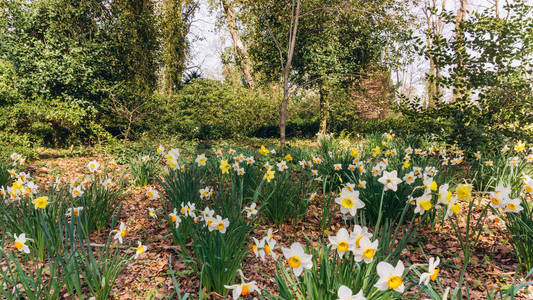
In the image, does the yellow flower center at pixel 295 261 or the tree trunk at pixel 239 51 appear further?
the tree trunk at pixel 239 51

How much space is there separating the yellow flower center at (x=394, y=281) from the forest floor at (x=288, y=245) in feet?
2.07

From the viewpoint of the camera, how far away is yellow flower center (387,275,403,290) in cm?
93

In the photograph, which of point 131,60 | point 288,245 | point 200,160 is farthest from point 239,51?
point 288,245

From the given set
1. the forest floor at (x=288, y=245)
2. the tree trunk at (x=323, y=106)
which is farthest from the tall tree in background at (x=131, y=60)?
the tree trunk at (x=323, y=106)

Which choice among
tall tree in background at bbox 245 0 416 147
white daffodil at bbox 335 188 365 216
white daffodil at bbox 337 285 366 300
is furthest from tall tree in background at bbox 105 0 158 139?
white daffodil at bbox 337 285 366 300

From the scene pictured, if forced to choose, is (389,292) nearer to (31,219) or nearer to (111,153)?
(31,219)

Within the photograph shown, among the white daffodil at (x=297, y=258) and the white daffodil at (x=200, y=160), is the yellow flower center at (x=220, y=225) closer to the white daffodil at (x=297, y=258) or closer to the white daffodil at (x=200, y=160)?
the white daffodil at (x=297, y=258)

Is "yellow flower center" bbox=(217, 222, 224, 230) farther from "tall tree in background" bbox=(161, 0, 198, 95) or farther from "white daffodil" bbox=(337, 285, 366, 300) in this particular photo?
"tall tree in background" bbox=(161, 0, 198, 95)

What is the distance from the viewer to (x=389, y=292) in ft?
3.99

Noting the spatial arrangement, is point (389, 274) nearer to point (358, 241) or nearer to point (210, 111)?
point (358, 241)

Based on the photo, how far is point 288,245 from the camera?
8.11ft

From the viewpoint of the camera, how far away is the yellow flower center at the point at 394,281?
0.93m

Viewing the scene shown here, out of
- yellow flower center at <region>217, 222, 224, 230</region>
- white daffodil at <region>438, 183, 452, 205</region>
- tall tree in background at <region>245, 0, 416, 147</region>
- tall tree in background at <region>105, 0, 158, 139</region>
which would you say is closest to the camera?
white daffodil at <region>438, 183, 452, 205</region>

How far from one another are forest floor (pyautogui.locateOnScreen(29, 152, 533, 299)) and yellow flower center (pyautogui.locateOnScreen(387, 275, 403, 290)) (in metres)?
0.63
